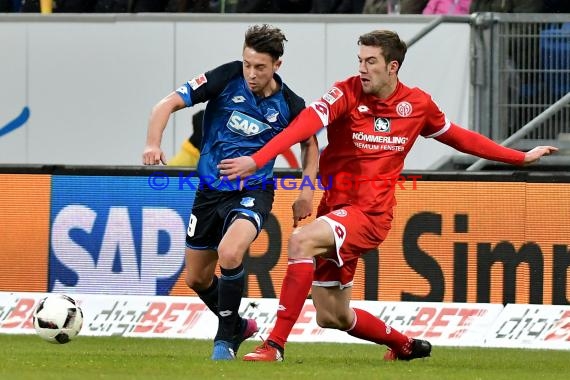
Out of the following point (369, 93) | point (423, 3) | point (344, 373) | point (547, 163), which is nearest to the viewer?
point (344, 373)

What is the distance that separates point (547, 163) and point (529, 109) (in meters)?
0.56

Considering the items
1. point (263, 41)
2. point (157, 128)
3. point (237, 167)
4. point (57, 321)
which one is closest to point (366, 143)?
point (263, 41)

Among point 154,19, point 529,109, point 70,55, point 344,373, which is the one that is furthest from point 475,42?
point 344,373

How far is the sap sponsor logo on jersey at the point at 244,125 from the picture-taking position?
985cm

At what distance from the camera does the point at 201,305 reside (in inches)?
496

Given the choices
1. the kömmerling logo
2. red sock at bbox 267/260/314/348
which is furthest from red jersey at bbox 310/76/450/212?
red sock at bbox 267/260/314/348

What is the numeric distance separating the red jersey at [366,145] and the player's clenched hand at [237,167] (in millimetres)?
896

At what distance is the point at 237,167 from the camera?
884 centimetres

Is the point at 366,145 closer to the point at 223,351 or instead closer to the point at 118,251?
the point at 223,351

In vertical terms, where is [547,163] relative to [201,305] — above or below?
above

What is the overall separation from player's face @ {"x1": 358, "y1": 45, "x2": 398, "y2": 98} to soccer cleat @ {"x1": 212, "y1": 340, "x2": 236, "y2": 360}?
1944mm

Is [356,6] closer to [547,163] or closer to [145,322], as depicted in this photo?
[547,163]

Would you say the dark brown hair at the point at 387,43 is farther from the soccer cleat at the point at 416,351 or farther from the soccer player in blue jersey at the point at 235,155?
the soccer cleat at the point at 416,351

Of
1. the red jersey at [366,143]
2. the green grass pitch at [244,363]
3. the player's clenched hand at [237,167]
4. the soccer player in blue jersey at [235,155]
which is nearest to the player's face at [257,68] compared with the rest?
the soccer player in blue jersey at [235,155]
